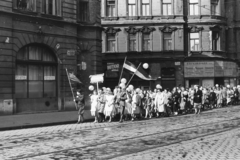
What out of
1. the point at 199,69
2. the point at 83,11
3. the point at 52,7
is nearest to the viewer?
the point at 52,7

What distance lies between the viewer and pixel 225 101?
3609cm

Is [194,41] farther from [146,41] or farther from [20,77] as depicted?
[20,77]

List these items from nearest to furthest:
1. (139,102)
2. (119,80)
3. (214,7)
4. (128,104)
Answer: (128,104)
(139,102)
(119,80)
(214,7)

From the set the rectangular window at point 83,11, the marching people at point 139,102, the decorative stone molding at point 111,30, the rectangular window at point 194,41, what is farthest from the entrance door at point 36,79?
the rectangular window at point 194,41

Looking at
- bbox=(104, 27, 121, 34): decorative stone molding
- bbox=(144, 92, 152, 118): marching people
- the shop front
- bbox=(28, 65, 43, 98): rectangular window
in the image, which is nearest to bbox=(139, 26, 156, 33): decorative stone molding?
bbox=(104, 27, 121, 34): decorative stone molding

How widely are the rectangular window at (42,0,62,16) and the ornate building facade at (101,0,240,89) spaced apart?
13591 mm

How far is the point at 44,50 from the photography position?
27.8 metres

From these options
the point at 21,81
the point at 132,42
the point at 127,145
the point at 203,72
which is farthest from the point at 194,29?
the point at 127,145

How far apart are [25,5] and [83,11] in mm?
6794

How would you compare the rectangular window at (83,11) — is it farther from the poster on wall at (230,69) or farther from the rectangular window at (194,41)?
the poster on wall at (230,69)

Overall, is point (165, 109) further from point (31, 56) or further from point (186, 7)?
point (186, 7)

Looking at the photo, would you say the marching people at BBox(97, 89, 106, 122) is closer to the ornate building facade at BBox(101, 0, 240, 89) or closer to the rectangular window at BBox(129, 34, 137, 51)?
the ornate building facade at BBox(101, 0, 240, 89)

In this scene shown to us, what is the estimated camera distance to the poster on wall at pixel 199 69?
41469 mm

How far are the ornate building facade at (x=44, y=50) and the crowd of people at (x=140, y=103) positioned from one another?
5.21 metres
